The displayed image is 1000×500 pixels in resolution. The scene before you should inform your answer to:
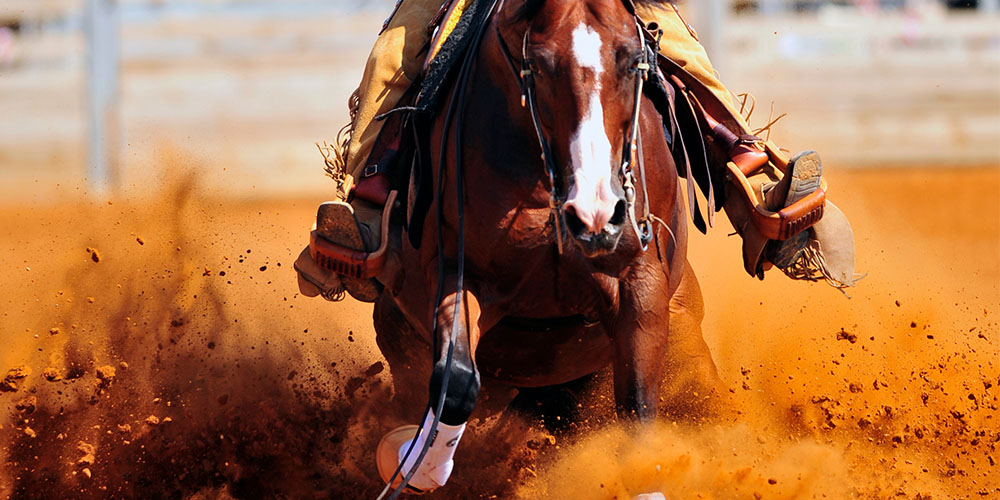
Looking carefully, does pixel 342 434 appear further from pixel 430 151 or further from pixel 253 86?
pixel 253 86

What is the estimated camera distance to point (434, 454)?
12.4 ft

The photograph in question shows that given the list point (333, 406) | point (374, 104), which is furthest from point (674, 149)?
point (333, 406)

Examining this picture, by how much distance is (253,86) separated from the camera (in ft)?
41.1

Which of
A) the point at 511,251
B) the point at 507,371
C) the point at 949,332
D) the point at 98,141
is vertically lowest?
Result: the point at 98,141

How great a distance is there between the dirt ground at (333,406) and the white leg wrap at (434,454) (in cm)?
53

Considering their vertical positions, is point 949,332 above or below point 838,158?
above

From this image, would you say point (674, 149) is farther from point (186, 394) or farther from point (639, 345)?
point (186, 394)

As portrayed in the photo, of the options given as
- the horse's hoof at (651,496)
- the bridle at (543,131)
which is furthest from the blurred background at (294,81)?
the bridle at (543,131)

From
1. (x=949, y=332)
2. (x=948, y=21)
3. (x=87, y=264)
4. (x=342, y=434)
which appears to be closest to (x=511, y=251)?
(x=342, y=434)

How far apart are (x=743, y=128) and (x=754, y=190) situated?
0.24m

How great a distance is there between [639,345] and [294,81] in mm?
9322

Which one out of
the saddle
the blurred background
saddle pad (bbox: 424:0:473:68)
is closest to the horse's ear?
the saddle

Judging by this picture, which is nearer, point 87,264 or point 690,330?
point 690,330

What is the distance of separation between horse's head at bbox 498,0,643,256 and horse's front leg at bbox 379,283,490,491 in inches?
26.1
